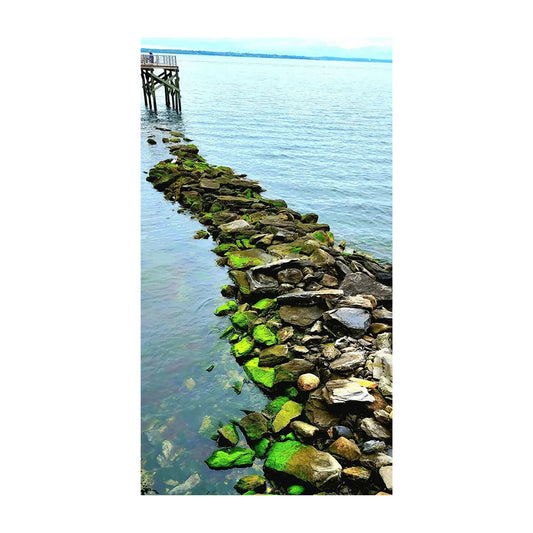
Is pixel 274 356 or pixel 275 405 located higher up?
pixel 274 356

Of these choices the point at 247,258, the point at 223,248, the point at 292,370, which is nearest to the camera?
the point at 292,370

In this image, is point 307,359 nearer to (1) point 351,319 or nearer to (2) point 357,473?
(1) point 351,319

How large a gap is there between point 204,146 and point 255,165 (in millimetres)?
4466

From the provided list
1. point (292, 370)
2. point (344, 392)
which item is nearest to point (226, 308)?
point (292, 370)

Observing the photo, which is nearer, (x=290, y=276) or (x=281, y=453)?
(x=281, y=453)

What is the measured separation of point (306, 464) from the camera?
15.1 ft

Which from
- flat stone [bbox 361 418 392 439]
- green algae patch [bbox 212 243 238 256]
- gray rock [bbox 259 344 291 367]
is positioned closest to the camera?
flat stone [bbox 361 418 392 439]

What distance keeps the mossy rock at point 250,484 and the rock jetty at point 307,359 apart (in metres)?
0.01

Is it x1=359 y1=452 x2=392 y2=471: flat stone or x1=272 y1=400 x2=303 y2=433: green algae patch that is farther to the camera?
x1=272 y1=400 x2=303 y2=433: green algae patch

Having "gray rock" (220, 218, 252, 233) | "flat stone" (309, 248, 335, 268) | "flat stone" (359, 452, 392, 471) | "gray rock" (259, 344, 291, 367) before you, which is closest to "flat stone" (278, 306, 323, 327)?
"gray rock" (259, 344, 291, 367)

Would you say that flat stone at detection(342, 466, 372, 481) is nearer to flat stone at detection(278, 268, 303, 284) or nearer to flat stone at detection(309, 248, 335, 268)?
flat stone at detection(278, 268, 303, 284)

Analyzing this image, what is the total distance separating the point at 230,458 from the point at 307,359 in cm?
190

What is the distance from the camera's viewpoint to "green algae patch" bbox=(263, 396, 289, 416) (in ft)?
18.4

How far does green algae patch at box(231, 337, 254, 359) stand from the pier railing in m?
29.8
